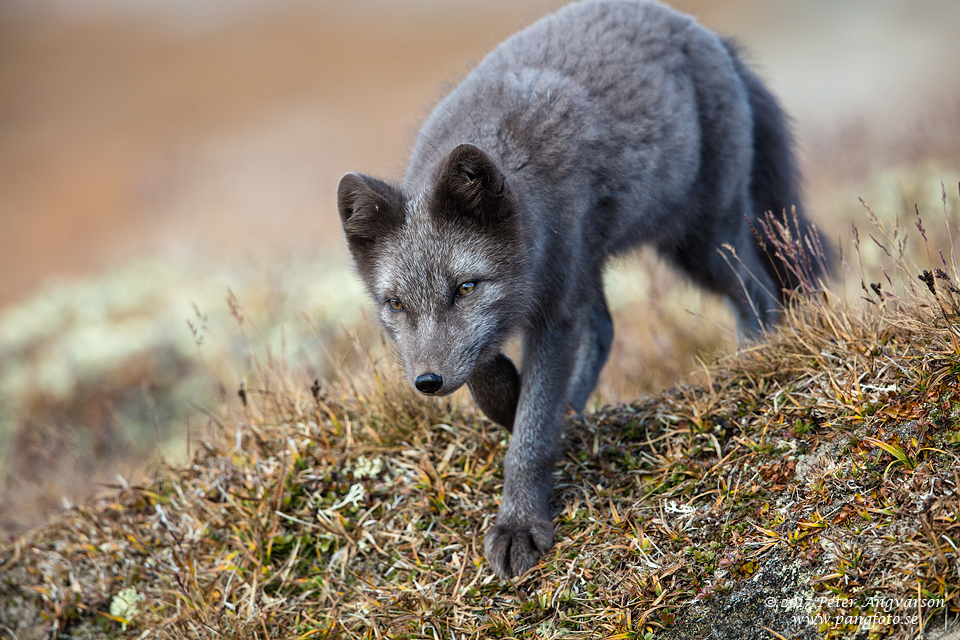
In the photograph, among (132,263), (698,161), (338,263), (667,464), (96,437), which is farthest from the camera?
(132,263)

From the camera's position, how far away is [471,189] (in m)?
2.72

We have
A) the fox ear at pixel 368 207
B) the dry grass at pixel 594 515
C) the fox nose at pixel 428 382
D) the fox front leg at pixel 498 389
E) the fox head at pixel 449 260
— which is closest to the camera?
the dry grass at pixel 594 515

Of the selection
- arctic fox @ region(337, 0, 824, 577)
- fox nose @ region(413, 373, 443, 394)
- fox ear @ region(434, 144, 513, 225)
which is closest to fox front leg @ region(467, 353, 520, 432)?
arctic fox @ region(337, 0, 824, 577)

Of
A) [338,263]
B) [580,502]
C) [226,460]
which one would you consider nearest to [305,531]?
[226,460]

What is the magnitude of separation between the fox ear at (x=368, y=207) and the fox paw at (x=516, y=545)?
4.28ft

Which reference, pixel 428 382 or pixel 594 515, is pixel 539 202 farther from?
pixel 594 515

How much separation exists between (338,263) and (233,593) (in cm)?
636

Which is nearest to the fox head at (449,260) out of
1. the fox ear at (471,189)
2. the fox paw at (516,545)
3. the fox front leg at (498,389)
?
the fox ear at (471,189)

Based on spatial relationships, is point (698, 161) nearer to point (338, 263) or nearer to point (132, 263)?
point (338, 263)

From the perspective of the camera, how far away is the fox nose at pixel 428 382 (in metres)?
2.57

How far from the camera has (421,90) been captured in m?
3.96

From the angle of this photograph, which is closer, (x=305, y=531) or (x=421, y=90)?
(x=305, y=531)

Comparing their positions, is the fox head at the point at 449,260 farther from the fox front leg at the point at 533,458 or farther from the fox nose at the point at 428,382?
the fox front leg at the point at 533,458

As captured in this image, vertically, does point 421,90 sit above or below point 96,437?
above
